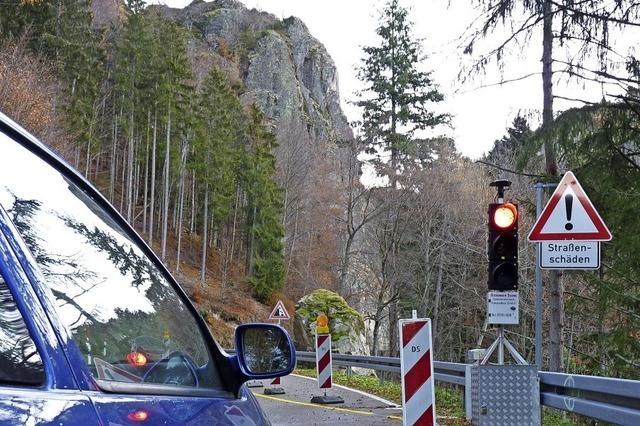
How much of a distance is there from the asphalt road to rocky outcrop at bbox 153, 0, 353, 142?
266 feet

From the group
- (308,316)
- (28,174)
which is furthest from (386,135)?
(28,174)

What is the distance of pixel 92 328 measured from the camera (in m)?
1.76

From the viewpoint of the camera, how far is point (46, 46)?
136ft

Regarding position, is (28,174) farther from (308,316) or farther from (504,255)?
(308,316)

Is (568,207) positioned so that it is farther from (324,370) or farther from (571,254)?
(324,370)

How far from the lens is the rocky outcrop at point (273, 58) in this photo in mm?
101688

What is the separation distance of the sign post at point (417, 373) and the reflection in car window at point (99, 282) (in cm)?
501

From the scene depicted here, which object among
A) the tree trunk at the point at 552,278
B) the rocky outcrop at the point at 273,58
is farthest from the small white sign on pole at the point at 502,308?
the rocky outcrop at the point at 273,58

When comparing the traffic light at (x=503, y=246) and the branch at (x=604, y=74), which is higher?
the branch at (x=604, y=74)

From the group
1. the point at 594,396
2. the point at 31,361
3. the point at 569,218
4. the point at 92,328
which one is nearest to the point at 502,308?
the point at 569,218

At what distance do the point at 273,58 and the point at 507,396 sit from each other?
341ft

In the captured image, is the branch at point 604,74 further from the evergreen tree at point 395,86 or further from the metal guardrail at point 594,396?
the evergreen tree at point 395,86

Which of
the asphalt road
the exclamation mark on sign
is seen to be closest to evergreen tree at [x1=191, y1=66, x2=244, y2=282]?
the asphalt road

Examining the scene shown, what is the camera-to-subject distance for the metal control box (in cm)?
628
